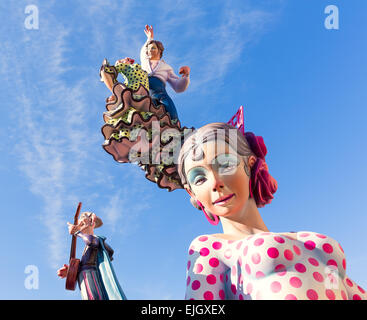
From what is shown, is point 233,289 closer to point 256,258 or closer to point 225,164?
point 256,258

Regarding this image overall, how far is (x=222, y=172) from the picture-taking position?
3.43 meters

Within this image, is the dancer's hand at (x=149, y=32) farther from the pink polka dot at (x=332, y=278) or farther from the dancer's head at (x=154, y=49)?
the pink polka dot at (x=332, y=278)

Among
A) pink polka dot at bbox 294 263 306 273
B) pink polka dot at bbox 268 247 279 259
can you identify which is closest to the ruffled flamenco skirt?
pink polka dot at bbox 268 247 279 259

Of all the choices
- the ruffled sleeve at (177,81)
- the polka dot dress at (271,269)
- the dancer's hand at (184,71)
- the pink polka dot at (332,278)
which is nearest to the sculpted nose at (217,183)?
the polka dot dress at (271,269)

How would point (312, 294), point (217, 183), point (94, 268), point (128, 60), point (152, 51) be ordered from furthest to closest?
point (152, 51) → point (128, 60) → point (94, 268) → point (217, 183) → point (312, 294)

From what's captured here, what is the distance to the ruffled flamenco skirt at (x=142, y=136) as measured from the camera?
172 inches

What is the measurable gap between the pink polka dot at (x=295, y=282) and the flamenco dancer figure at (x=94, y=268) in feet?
4.34

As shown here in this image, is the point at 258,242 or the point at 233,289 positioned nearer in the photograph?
the point at 258,242

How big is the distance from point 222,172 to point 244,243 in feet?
2.00

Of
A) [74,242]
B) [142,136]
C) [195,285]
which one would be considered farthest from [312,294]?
[142,136]

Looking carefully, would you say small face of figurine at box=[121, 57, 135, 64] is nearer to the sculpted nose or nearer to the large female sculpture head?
the large female sculpture head

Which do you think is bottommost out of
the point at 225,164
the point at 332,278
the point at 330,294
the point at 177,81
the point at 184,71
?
the point at 330,294
